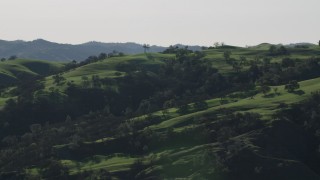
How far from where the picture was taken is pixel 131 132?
19025 centimetres

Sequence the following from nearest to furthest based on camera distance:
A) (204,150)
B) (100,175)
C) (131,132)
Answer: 1. (100,175)
2. (204,150)
3. (131,132)

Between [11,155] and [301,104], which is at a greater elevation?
[301,104]

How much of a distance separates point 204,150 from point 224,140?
11712mm

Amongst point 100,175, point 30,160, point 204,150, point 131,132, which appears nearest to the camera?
point 100,175

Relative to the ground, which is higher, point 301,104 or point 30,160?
point 301,104

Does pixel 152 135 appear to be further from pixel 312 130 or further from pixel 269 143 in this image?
pixel 312 130

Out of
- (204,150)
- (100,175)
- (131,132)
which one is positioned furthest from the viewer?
(131,132)

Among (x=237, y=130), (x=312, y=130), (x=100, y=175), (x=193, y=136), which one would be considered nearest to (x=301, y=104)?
(x=312, y=130)

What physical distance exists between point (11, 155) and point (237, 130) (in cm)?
7863

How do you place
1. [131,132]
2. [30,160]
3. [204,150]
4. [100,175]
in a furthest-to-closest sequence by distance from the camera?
[131,132] < [30,160] < [204,150] < [100,175]

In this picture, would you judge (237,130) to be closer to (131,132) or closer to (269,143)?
(269,143)

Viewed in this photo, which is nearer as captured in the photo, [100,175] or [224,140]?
[100,175]

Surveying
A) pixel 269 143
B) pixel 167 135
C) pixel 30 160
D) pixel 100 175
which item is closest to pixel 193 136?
pixel 167 135

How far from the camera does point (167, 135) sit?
176250mm
